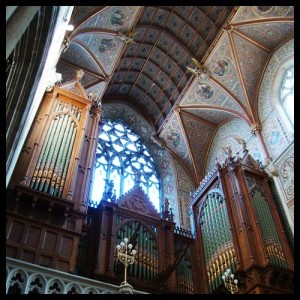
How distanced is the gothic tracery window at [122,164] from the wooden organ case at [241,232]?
286 centimetres

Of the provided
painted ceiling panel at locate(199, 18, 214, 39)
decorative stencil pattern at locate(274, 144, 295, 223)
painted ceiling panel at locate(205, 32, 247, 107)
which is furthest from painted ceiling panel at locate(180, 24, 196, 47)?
decorative stencil pattern at locate(274, 144, 295, 223)

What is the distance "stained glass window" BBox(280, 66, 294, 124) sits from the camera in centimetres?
1437

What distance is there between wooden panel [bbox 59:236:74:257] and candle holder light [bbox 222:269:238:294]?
4659 millimetres

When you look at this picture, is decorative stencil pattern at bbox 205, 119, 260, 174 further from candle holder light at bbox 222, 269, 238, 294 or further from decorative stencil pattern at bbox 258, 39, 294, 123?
candle holder light at bbox 222, 269, 238, 294

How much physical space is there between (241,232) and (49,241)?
21.2ft

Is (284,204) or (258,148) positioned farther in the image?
(258,148)

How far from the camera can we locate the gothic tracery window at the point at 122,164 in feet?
53.1

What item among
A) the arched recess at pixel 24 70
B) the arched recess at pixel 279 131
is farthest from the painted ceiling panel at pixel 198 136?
the arched recess at pixel 24 70

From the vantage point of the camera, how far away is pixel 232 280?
11344mm

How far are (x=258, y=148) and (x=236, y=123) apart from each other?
2.39m

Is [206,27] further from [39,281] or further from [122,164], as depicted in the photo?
[39,281]

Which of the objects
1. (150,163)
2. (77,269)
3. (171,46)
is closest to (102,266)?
(77,269)

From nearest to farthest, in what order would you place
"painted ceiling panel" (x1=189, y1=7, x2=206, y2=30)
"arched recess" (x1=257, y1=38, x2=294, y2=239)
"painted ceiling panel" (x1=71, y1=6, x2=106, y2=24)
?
"arched recess" (x1=257, y1=38, x2=294, y2=239)
"painted ceiling panel" (x1=71, y1=6, x2=106, y2=24)
"painted ceiling panel" (x1=189, y1=7, x2=206, y2=30)

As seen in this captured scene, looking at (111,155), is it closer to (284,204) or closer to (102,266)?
(102,266)
